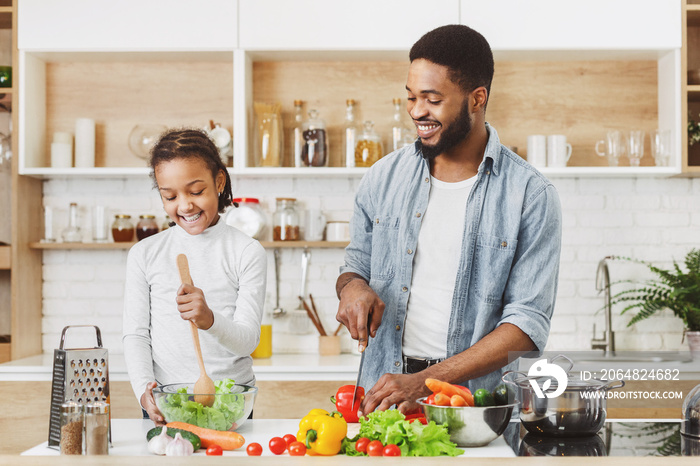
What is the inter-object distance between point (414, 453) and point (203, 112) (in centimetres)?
275

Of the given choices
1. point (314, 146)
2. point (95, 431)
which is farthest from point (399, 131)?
point (95, 431)

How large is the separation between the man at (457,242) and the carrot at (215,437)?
0.42 meters

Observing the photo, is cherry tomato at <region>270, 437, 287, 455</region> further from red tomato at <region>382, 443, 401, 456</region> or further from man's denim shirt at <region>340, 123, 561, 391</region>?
man's denim shirt at <region>340, 123, 561, 391</region>

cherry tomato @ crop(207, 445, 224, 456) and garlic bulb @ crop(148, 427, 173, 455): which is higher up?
garlic bulb @ crop(148, 427, 173, 455)

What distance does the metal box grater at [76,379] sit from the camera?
4.57 feet

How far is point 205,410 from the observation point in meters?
1.43

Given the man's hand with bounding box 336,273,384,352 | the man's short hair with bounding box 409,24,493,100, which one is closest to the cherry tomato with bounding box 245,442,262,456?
the man's hand with bounding box 336,273,384,352

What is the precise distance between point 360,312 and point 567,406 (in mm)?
498

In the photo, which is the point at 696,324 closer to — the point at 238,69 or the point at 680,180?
Result: the point at 680,180

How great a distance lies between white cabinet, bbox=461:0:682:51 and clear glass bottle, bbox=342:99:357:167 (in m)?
0.68

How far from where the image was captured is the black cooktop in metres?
1.28

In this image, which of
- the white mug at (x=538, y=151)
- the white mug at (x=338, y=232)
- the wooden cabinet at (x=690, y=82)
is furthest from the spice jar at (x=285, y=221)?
the wooden cabinet at (x=690, y=82)

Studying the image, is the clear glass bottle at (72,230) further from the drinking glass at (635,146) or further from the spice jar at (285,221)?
the drinking glass at (635,146)

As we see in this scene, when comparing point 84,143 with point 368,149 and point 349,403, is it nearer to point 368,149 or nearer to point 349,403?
point 368,149
